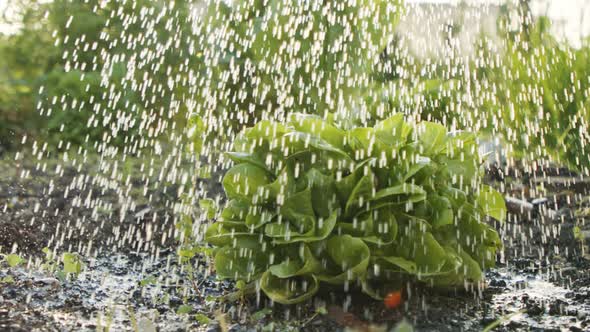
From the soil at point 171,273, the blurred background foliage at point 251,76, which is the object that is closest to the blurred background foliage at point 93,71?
the blurred background foliage at point 251,76

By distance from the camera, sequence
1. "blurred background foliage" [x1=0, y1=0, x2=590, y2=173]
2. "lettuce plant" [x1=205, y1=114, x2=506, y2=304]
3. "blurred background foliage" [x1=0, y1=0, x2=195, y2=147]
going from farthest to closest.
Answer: "blurred background foliage" [x1=0, y1=0, x2=195, y2=147] → "blurred background foliage" [x1=0, y1=0, x2=590, y2=173] → "lettuce plant" [x1=205, y1=114, x2=506, y2=304]

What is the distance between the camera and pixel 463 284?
249 cm

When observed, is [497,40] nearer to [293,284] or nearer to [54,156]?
[293,284]

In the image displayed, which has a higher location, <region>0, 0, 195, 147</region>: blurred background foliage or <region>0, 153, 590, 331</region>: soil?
<region>0, 0, 195, 147</region>: blurred background foliage

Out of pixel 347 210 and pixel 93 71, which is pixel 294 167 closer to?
pixel 347 210

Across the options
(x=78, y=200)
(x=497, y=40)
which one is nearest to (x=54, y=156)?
(x=78, y=200)

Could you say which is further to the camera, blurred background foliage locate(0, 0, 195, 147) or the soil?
blurred background foliage locate(0, 0, 195, 147)

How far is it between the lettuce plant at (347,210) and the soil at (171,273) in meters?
0.12

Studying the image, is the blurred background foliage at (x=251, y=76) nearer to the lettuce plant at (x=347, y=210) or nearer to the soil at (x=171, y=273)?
the soil at (x=171, y=273)

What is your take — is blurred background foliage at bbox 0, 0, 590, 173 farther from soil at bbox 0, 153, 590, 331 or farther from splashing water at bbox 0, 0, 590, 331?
soil at bbox 0, 153, 590, 331

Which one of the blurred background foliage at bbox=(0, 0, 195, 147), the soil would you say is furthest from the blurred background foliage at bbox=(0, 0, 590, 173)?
the soil

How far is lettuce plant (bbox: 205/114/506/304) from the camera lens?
216 centimetres

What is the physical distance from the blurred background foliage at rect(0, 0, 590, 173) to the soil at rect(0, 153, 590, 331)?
1.45ft

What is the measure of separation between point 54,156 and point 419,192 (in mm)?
4245
